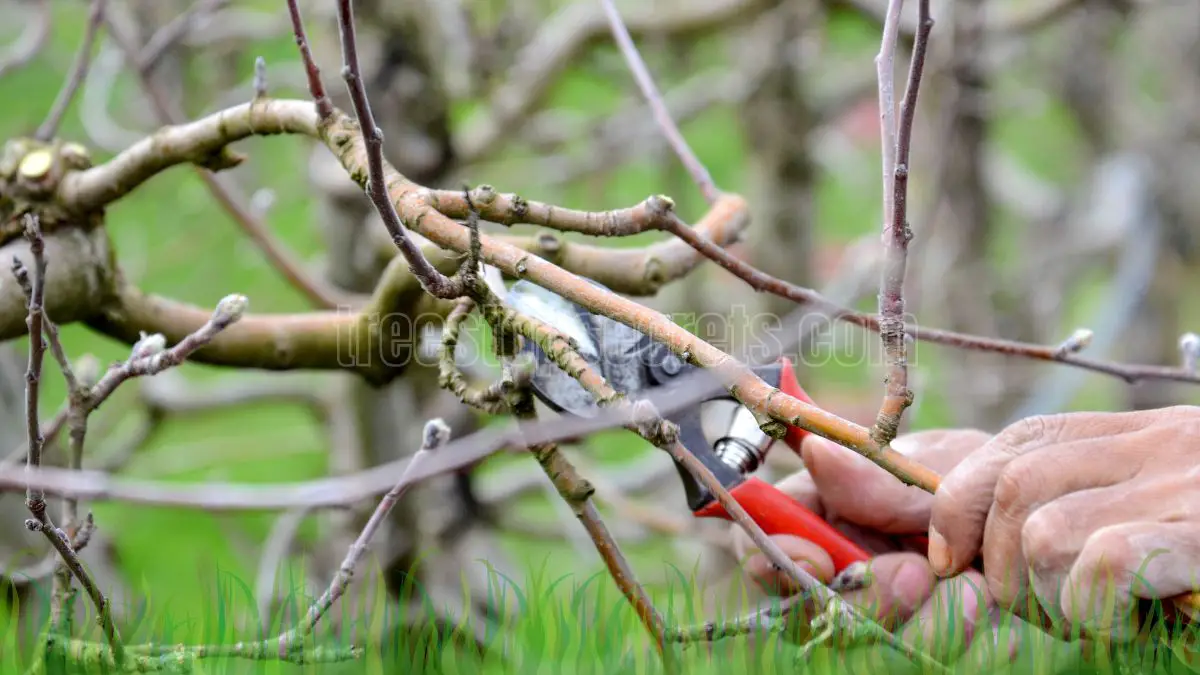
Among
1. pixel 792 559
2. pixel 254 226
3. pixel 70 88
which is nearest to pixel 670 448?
pixel 792 559

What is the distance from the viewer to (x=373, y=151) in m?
1.00

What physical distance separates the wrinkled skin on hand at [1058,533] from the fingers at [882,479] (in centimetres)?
4

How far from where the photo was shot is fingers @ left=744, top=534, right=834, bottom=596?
1245mm

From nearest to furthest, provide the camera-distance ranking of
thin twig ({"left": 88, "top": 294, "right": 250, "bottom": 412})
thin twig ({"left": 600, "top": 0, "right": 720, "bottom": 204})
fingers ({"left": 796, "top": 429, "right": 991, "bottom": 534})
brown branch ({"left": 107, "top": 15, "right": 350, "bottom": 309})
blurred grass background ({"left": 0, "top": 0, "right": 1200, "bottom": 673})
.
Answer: thin twig ({"left": 88, "top": 294, "right": 250, "bottom": 412}) → fingers ({"left": 796, "top": 429, "right": 991, "bottom": 534}) → thin twig ({"left": 600, "top": 0, "right": 720, "bottom": 204}) → brown branch ({"left": 107, "top": 15, "right": 350, "bottom": 309}) → blurred grass background ({"left": 0, "top": 0, "right": 1200, "bottom": 673})

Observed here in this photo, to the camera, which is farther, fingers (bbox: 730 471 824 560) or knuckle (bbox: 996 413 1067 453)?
fingers (bbox: 730 471 824 560)

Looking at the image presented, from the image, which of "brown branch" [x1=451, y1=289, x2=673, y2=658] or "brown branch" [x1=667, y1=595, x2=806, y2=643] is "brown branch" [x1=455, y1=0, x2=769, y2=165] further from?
"brown branch" [x1=667, y1=595, x2=806, y2=643]

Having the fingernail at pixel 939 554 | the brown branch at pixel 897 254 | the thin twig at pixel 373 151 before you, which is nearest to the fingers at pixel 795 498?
the fingernail at pixel 939 554

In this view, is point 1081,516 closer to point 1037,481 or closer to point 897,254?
point 1037,481

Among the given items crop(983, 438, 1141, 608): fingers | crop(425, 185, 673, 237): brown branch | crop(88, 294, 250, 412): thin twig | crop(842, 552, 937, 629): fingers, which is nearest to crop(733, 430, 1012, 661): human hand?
crop(842, 552, 937, 629): fingers

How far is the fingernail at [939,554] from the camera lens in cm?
109

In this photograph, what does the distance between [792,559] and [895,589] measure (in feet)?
0.38

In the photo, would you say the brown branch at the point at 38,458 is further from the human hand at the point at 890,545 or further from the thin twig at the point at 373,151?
the human hand at the point at 890,545

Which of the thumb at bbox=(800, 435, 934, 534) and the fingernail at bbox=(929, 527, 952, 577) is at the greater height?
the thumb at bbox=(800, 435, 934, 534)

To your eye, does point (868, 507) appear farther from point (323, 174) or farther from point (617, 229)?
point (323, 174)
